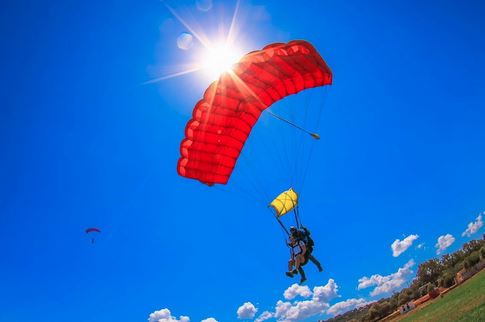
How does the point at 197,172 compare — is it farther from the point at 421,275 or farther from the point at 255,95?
the point at 421,275

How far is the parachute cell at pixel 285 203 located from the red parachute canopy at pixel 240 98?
3049 mm

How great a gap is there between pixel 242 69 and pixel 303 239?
6.09m

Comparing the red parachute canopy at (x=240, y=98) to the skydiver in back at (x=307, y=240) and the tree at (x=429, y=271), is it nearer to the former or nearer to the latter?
the skydiver in back at (x=307, y=240)

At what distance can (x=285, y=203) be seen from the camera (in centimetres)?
1444

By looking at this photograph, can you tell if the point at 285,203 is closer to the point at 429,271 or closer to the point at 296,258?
the point at 296,258

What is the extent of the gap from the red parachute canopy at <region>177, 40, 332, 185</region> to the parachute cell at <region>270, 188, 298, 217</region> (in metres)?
3.05

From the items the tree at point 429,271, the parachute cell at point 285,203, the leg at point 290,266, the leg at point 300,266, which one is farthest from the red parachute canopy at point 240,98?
the tree at point 429,271

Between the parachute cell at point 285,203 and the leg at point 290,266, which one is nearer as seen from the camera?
the leg at point 290,266

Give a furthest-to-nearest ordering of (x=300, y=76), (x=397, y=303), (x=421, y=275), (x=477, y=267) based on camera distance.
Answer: (x=421, y=275) < (x=397, y=303) < (x=477, y=267) < (x=300, y=76)

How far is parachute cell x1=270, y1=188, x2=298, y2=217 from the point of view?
14061 mm

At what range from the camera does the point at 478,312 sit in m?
15.9

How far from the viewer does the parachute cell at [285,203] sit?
14061 millimetres

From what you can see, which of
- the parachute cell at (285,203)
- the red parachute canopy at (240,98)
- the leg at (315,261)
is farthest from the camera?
the parachute cell at (285,203)

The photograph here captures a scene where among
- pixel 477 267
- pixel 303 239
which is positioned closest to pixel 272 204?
pixel 303 239
